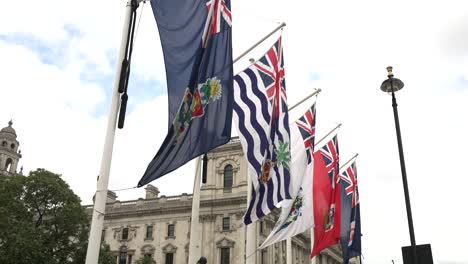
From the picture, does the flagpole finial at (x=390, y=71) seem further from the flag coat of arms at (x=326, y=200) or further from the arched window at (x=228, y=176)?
the arched window at (x=228, y=176)

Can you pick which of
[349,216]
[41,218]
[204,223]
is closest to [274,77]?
[349,216]

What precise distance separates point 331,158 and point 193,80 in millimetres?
13281

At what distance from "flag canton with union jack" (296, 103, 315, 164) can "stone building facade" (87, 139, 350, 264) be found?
37.1 m

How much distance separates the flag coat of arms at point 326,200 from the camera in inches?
839

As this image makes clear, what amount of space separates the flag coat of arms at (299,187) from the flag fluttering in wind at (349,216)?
4.55m

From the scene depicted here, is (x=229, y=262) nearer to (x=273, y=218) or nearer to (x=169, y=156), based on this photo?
(x=273, y=218)

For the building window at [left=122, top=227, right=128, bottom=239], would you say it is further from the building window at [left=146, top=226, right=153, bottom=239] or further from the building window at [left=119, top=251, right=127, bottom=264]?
the building window at [left=146, top=226, right=153, bottom=239]

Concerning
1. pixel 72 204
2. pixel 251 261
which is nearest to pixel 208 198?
pixel 72 204

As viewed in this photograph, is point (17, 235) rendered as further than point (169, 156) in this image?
Yes

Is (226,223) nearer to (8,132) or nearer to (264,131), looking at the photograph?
(264,131)

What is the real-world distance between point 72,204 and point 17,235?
5.21 metres

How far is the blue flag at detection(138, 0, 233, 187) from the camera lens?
11.2 m

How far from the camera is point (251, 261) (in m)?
18.8

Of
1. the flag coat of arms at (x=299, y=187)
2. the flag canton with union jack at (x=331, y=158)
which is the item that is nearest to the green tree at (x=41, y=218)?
the flag coat of arms at (x=299, y=187)
